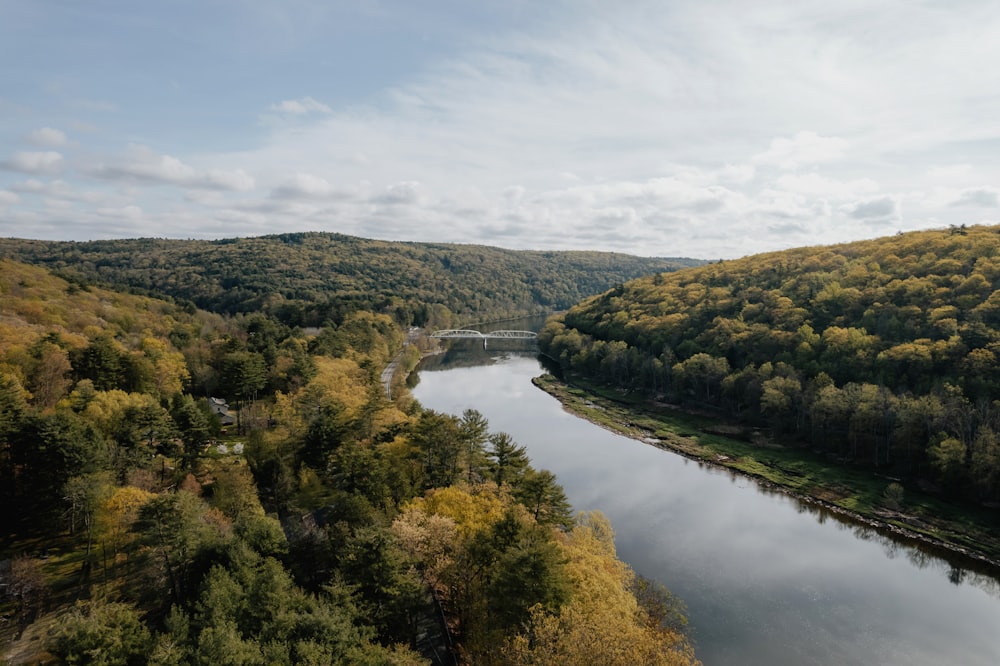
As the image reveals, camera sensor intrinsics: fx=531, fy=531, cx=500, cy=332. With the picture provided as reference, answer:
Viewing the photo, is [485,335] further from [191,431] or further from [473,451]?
[191,431]

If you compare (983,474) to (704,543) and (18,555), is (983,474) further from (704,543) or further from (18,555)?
(18,555)

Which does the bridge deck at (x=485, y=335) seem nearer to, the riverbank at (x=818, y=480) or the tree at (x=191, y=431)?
the riverbank at (x=818, y=480)

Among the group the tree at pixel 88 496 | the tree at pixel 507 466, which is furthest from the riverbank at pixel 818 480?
the tree at pixel 88 496

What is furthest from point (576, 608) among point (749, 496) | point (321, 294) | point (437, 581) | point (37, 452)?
point (321, 294)

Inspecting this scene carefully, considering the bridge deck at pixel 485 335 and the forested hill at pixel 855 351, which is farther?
the bridge deck at pixel 485 335

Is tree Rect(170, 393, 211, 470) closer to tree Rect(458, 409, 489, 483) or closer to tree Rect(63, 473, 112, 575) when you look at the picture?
tree Rect(63, 473, 112, 575)

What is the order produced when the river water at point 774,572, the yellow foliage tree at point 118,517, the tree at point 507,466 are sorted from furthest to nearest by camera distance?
the tree at point 507,466 < the river water at point 774,572 < the yellow foliage tree at point 118,517
